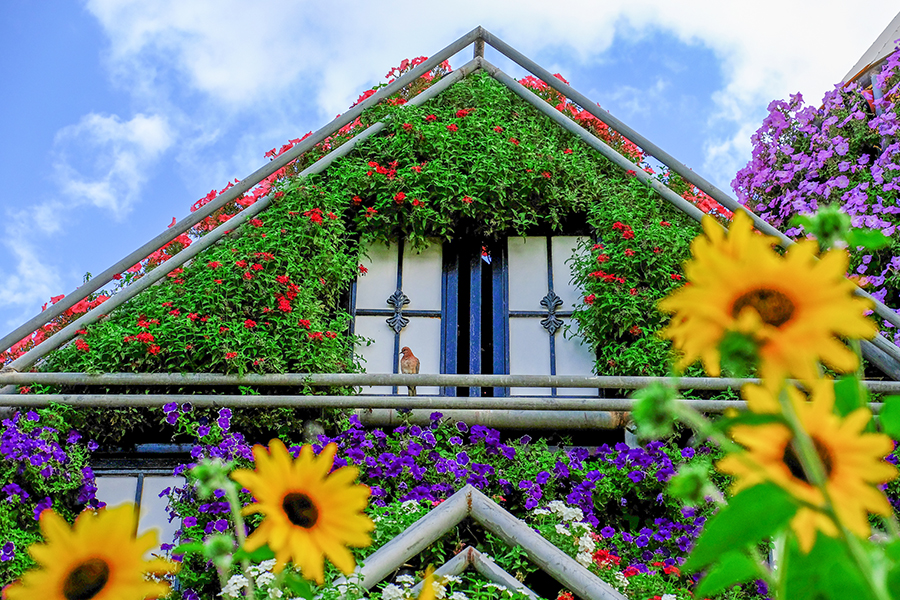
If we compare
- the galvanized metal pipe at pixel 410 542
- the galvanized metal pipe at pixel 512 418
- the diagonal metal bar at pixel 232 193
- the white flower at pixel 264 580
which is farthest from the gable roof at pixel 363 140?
the galvanized metal pipe at pixel 410 542

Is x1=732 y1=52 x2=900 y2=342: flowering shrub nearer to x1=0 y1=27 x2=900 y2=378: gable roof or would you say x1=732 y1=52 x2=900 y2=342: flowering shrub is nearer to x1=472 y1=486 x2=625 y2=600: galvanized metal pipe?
x1=0 y1=27 x2=900 y2=378: gable roof

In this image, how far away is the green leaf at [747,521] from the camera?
0.65 metres

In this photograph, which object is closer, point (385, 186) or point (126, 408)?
point (126, 408)

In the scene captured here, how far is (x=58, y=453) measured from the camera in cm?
425

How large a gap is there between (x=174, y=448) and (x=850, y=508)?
4.47 meters

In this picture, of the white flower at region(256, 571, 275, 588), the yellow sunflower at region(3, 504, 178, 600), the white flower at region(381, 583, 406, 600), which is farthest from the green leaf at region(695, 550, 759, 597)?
the white flower at region(256, 571, 275, 588)

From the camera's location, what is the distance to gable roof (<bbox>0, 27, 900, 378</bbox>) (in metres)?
4.80

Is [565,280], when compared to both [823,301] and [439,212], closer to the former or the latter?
[439,212]

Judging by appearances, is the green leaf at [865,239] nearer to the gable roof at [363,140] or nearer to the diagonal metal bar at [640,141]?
the gable roof at [363,140]

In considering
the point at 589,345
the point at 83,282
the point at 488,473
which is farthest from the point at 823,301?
the point at 83,282

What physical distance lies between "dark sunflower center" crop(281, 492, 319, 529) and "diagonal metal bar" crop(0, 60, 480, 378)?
4.13 m

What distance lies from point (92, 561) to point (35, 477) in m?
3.70

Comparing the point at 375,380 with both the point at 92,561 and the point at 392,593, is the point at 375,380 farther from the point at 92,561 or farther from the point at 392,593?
the point at 92,561

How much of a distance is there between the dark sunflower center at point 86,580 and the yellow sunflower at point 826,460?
2.14 ft
